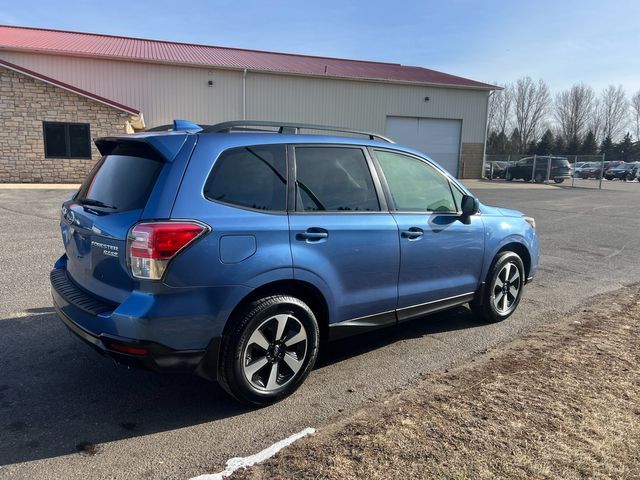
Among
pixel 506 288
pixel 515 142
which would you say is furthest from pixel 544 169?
pixel 515 142

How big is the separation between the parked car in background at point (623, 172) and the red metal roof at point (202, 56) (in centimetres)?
2161

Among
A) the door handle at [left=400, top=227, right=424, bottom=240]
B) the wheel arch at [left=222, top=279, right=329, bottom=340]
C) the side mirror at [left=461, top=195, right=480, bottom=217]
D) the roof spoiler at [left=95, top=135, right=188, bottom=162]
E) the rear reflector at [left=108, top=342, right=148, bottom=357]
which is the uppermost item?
the roof spoiler at [left=95, top=135, right=188, bottom=162]

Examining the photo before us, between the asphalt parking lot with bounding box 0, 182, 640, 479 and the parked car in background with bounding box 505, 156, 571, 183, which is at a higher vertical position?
the parked car in background with bounding box 505, 156, 571, 183

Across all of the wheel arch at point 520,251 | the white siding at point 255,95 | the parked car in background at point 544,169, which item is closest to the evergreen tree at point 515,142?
the parked car in background at point 544,169

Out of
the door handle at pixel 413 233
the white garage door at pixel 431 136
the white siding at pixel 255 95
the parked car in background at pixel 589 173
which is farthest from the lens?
the parked car in background at pixel 589 173

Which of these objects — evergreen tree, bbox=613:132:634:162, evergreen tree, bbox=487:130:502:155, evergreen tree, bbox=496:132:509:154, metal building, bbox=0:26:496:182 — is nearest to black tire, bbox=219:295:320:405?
metal building, bbox=0:26:496:182

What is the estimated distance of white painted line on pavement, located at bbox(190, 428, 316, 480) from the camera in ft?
8.67

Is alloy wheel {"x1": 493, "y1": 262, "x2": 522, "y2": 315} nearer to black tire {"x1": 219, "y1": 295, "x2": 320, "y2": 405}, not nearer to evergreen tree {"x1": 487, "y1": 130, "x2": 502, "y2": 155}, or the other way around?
black tire {"x1": 219, "y1": 295, "x2": 320, "y2": 405}

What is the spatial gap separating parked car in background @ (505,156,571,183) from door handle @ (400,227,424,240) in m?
34.4

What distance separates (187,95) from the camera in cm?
2564

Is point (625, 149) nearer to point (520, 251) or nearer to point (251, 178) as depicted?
point (520, 251)

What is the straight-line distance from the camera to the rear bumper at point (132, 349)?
2.94m

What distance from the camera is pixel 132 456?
9.27 ft

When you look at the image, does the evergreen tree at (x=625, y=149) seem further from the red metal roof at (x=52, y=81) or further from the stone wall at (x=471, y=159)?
the red metal roof at (x=52, y=81)
